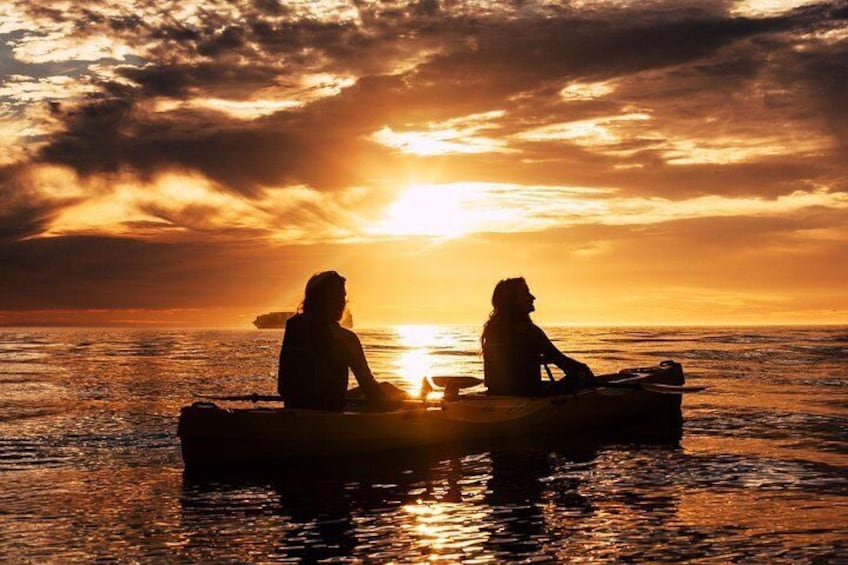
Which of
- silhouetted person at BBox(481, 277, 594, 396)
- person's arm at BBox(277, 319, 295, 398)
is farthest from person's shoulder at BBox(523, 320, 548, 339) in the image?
person's arm at BBox(277, 319, 295, 398)

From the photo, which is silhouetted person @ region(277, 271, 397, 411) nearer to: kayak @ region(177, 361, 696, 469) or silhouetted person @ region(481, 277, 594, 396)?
kayak @ region(177, 361, 696, 469)

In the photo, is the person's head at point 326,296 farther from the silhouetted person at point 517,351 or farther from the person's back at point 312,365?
the silhouetted person at point 517,351

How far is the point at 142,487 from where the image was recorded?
12422mm

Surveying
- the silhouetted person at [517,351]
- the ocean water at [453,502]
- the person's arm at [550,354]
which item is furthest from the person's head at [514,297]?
the ocean water at [453,502]

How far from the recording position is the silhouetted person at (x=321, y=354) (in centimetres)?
1234

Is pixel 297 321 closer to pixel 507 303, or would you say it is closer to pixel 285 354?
pixel 285 354

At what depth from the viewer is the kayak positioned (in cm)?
1272

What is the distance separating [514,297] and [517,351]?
3.76ft

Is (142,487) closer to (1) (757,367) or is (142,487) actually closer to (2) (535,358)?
(2) (535,358)

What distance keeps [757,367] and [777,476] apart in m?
30.1

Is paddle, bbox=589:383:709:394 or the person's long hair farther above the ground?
the person's long hair

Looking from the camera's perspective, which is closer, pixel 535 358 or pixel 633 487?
pixel 633 487

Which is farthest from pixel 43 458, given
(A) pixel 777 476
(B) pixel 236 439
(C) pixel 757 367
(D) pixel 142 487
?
(C) pixel 757 367

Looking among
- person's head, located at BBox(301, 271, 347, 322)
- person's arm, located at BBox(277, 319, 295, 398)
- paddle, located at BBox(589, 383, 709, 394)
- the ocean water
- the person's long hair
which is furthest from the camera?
paddle, located at BBox(589, 383, 709, 394)
